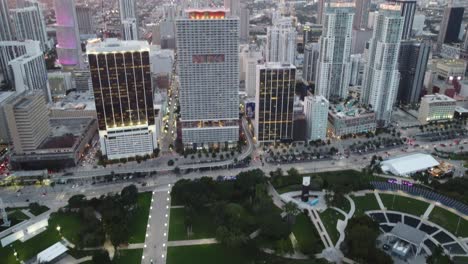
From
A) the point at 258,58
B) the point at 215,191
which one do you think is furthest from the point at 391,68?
the point at 215,191

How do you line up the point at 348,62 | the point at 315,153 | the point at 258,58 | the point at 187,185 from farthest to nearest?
1. the point at 258,58
2. the point at 348,62
3. the point at 315,153
4. the point at 187,185

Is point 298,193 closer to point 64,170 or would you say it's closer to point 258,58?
point 64,170

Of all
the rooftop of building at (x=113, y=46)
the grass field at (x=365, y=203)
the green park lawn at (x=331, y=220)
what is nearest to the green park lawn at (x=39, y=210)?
the rooftop of building at (x=113, y=46)

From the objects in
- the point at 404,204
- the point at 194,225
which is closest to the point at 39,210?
the point at 194,225

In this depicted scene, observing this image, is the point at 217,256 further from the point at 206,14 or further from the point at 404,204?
the point at 206,14

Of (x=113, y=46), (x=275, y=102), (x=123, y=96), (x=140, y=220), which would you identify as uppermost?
(x=113, y=46)
